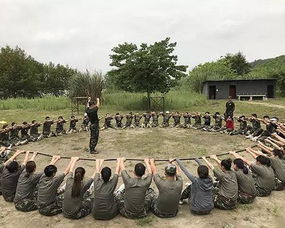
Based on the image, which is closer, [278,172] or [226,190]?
[226,190]

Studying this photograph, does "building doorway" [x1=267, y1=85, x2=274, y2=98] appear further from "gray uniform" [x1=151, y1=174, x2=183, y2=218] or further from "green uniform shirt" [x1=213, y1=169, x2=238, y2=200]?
"gray uniform" [x1=151, y1=174, x2=183, y2=218]

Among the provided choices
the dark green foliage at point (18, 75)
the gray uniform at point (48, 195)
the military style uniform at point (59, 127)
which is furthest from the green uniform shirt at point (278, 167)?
the dark green foliage at point (18, 75)

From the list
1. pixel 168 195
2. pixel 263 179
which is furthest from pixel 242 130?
pixel 168 195

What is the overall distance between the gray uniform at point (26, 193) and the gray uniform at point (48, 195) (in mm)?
242

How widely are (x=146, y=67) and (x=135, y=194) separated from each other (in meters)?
19.7

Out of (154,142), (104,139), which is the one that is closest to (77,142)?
(104,139)

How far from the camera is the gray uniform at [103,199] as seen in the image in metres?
6.06

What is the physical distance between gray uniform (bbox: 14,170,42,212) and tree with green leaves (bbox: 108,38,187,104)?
19.1 metres

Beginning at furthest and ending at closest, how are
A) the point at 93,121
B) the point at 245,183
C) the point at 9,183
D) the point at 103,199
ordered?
1. the point at 93,121
2. the point at 9,183
3. the point at 245,183
4. the point at 103,199

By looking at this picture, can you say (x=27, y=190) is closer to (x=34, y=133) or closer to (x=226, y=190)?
(x=226, y=190)

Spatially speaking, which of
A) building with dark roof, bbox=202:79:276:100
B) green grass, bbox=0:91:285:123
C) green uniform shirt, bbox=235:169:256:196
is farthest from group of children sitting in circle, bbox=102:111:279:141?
building with dark roof, bbox=202:79:276:100

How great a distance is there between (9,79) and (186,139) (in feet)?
136

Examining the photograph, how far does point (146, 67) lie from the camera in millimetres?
25125

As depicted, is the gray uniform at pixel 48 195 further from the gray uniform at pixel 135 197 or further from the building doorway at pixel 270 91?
the building doorway at pixel 270 91
